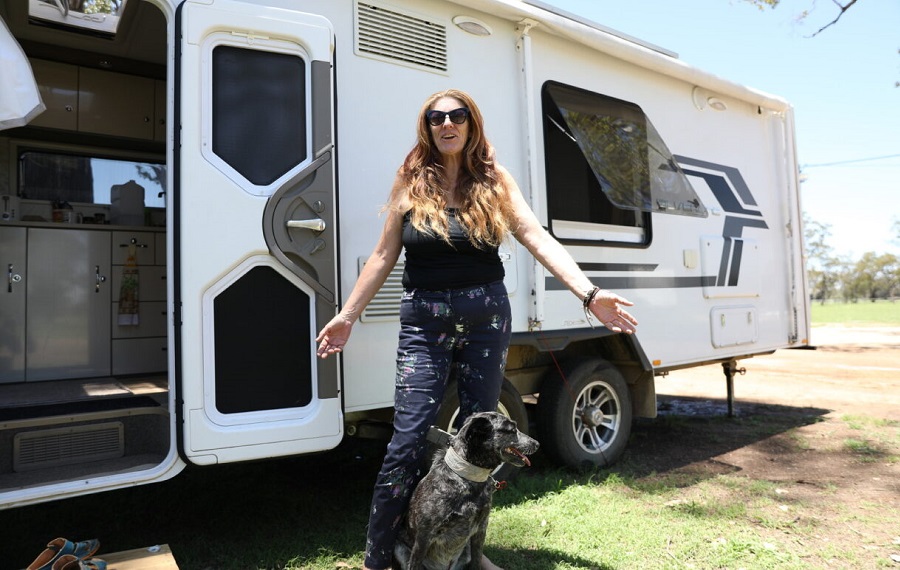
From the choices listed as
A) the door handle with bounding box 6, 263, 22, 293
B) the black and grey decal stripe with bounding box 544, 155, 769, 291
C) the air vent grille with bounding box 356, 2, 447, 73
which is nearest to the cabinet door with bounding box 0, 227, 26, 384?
the door handle with bounding box 6, 263, 22, 293

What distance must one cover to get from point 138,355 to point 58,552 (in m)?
2.57

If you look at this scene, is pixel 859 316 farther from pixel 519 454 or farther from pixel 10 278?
pixel 10 278

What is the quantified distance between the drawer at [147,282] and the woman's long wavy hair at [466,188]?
9.57 ft

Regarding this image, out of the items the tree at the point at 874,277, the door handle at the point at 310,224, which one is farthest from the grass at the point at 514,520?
the tree at the point at 874,277

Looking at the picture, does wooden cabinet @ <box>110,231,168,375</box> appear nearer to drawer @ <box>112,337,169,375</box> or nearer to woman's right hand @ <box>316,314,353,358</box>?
drawer @ <box>112,337,169,375</box>

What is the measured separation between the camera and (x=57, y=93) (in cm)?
441

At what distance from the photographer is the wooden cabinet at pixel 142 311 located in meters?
4.59

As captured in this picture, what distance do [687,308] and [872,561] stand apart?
209 cm

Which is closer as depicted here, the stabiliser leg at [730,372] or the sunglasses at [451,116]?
the sunglasses at [451,116]

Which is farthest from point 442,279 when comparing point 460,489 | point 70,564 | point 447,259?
point 70,564

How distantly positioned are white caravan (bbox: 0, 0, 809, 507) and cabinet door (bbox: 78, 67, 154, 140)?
0.05 ft

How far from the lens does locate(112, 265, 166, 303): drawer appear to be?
4625 millimetres

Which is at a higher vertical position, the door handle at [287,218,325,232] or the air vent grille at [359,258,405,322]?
the door handle at [287,218,325,232]

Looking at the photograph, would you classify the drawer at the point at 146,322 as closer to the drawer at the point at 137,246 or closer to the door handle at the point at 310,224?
the drawer at the point at 137,246
